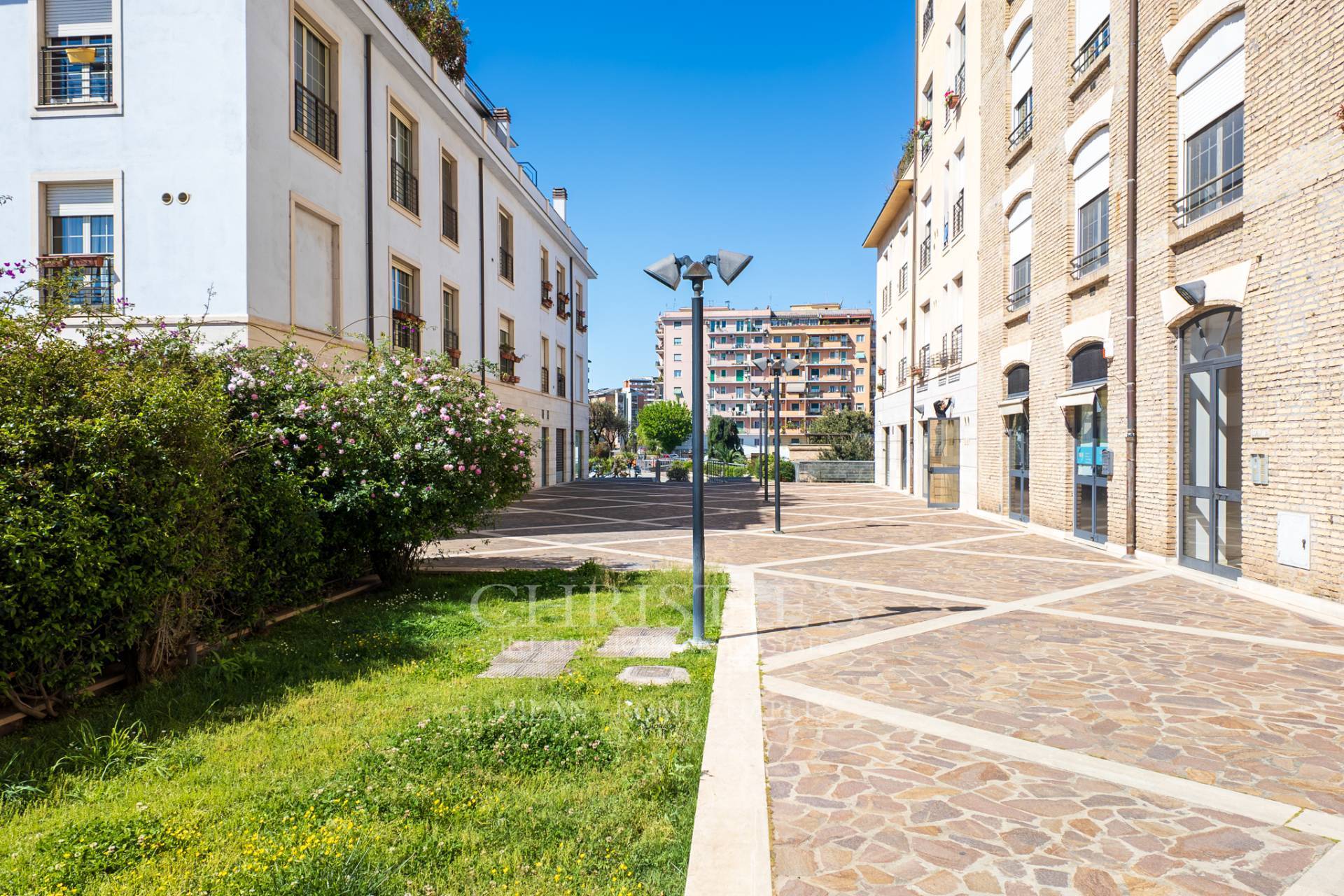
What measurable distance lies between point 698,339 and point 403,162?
44.0 ft

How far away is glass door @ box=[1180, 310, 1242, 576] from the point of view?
8.83 m

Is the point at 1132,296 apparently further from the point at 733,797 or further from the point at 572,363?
the point at 572,363

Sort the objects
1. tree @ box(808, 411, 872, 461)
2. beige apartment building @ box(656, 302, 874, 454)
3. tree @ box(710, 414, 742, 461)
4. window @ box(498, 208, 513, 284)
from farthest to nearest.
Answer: beige apartment building @ box(656, 302, 874, 454) → tree @ box(710, 414, 742, 461) → tree @ box(808, 411, 872, 461) → window @ box(498, 208, 513, 284)

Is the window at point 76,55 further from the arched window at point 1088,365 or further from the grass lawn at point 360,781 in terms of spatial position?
the arched window at point 1088,365

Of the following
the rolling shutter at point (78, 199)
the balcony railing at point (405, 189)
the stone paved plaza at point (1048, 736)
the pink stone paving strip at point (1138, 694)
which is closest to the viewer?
the stone paved plaza at point (1048, 736)

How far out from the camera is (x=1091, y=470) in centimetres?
1243

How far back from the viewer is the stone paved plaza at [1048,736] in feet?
9.82

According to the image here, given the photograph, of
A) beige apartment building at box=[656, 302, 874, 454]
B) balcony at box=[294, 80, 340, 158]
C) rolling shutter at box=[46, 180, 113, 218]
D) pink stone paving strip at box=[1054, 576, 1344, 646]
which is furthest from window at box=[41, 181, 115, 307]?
beige apartment building at box=[656, 302, 874, 454]

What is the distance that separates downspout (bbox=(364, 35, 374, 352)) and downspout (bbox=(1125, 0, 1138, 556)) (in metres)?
13.5

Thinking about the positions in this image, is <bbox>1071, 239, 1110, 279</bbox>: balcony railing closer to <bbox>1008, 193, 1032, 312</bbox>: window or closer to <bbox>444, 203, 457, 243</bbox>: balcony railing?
<bbox>1008, 193, 1032, 312</bbox>: window

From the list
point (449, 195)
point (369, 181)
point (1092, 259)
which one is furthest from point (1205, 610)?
point (449, 195)

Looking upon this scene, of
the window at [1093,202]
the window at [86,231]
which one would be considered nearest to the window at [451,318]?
the window at [86,231]

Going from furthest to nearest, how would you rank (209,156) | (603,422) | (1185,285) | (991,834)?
(603,422), (209,156), (1185,285), (991,834)

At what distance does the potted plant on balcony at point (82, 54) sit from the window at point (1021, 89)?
1707 centimetres
